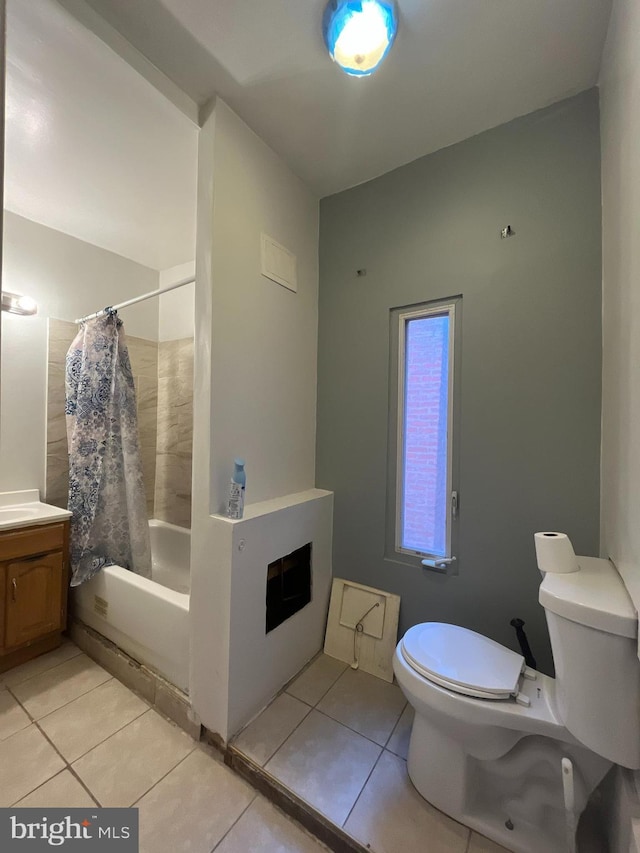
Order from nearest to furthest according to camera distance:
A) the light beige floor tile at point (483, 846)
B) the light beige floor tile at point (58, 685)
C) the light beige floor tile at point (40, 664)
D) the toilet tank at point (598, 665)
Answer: the toilet tank at point (598, 665), the light beige floor tile at point (483, 846), the light beige floor tile at point (58, 685), the light beige floor tile at point (40, 664)

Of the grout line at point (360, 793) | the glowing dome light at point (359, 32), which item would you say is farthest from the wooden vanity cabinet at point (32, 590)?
the glowing dome light at point (359, 32)

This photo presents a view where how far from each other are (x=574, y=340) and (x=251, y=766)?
6.50ft

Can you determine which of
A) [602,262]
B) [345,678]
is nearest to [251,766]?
[345,678]

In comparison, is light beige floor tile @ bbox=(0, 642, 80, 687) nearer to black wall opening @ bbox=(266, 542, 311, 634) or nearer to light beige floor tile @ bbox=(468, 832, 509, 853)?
black wall opening @ bbox=(266, 542, 311, 634)

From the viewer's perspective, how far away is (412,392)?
1720 mm

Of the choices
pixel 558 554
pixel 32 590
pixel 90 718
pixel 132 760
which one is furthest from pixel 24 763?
pixel 558 554

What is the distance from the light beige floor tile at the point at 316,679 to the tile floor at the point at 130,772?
0.40 meters

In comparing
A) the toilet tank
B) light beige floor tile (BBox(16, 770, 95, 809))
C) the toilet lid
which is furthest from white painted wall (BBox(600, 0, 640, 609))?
light beige floor tile (BBox(16, 770, 95, 809))

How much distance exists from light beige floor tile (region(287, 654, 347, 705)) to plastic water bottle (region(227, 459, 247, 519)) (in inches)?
35.8

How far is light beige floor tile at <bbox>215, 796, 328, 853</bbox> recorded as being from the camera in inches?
41.6

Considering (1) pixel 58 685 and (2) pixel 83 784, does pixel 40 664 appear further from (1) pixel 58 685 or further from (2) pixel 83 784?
(2) pixel 83 784

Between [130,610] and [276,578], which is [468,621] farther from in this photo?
[130,610]

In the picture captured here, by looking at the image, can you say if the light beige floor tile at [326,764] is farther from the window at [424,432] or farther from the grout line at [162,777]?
the window at [424,432]

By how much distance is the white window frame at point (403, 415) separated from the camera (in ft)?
5.25
